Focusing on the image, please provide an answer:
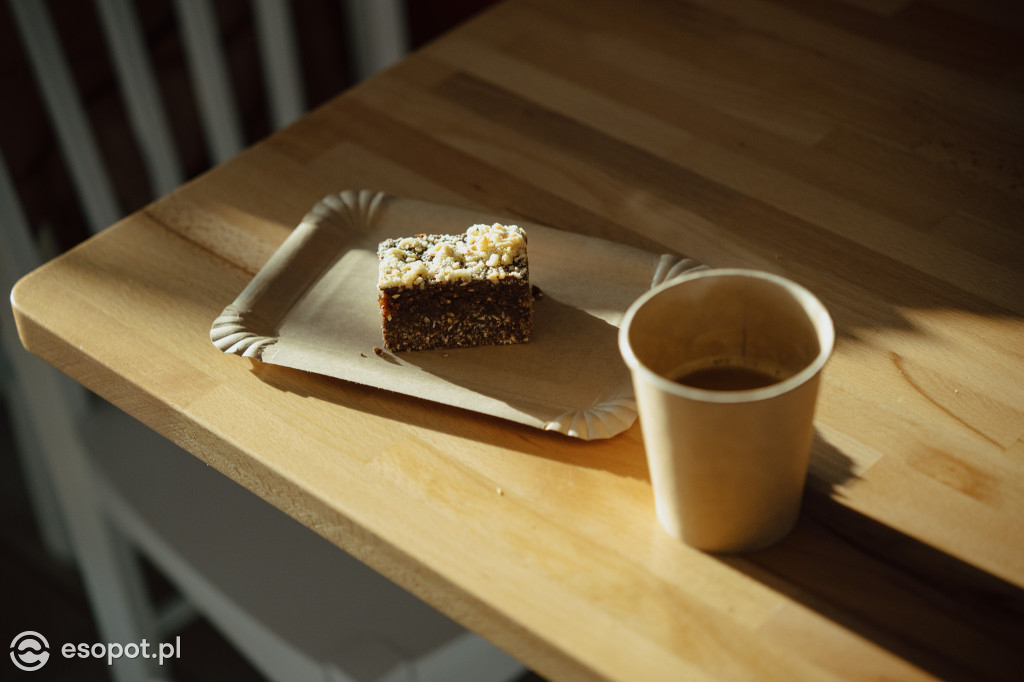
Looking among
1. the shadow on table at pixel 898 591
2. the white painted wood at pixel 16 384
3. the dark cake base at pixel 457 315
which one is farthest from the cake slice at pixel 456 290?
the white painted wood at pixel 16 384

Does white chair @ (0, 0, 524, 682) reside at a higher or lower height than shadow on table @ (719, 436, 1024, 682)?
lower

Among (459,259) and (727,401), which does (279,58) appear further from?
(727,401)

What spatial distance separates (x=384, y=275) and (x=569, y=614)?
0.31 metres

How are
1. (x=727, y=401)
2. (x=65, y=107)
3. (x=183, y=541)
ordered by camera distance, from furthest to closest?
(x=65, y=107)
(x=183, y=541)
(x=727, y=401)

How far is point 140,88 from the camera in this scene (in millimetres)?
1438

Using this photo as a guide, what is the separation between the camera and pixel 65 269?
92 cm

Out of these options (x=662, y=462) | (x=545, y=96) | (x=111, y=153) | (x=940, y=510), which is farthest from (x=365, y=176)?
(x=111, y=153)

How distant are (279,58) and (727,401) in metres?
1.33

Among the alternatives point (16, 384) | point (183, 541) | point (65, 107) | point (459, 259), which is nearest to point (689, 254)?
point (459, 259)

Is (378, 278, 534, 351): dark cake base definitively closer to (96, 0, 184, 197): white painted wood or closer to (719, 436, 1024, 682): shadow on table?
(719, 436, 1024, 682): shadow on table

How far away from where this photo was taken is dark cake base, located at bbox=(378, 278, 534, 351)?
0.76 m

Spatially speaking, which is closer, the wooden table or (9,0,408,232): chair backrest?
the wooden table

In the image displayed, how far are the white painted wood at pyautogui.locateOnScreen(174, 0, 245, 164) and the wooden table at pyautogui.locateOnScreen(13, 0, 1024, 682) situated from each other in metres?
0.49

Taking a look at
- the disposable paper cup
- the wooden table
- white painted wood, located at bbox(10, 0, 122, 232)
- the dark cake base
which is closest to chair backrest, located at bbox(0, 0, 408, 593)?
white painted wood, located at bbox(10, 0, 122, 232)
